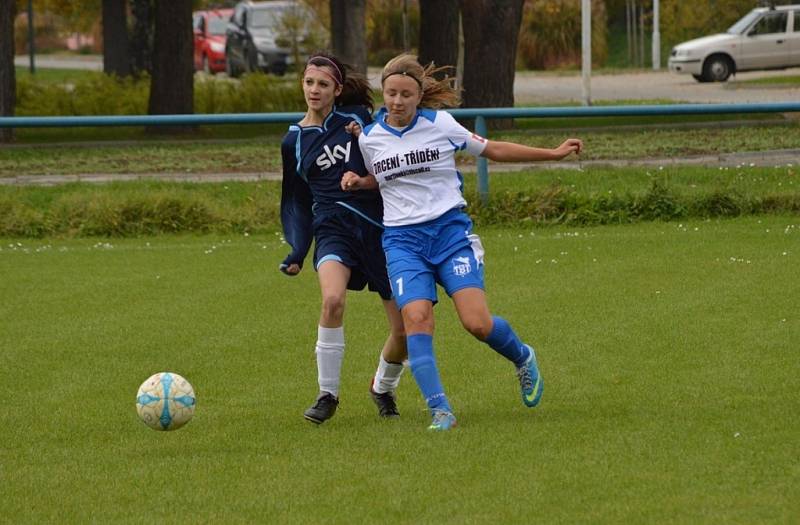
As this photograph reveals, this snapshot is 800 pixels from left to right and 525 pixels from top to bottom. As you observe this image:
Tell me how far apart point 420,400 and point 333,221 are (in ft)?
3.75

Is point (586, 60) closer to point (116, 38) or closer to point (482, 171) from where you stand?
point (116, 38)

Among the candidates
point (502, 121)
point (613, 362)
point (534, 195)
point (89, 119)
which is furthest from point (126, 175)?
point (613, 362)

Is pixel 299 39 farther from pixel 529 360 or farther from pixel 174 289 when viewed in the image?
pixel 529 360

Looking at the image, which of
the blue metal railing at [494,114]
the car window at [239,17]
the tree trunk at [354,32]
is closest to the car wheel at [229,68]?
the car window at [239,17]

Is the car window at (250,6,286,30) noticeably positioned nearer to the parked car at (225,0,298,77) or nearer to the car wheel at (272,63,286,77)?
the parked car at (225,0,298,77)

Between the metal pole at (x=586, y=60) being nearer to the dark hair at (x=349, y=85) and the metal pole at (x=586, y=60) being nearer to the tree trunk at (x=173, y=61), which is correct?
the tree trunk at (x=173, y=61)

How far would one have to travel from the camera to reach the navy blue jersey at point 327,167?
7.59 m

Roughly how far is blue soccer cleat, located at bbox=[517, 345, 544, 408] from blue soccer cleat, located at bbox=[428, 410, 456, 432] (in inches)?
20.6

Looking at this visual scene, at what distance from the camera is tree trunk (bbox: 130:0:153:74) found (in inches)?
1357

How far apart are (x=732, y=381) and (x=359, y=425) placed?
2036mm

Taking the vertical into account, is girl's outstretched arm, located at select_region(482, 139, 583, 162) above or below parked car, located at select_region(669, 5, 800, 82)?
below

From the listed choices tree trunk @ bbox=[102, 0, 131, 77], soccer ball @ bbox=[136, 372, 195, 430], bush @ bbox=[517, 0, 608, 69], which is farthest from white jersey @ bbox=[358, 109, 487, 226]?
bush @ bbox=[517, 0, 608, 69]

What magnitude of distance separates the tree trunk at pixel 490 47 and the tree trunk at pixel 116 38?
53.3 feet

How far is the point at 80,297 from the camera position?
12094mm
